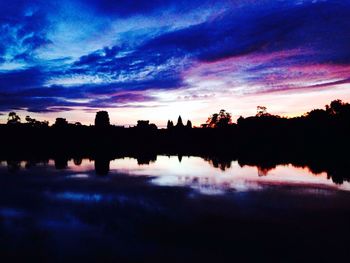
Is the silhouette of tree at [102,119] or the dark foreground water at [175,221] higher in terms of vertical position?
the silhouette of tree at [102,119]

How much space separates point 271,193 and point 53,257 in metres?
16.6

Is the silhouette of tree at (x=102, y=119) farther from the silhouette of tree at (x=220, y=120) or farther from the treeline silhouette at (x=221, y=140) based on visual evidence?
the silhouette of tree at (x=220, y=120)

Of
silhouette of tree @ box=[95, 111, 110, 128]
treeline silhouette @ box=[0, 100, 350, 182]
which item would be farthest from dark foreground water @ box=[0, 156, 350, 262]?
silhouette of tree @ box=[95, 111, 110, 128]

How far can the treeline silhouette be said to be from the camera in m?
64.2

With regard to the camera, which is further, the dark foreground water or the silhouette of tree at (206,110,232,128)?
the silhouette of tree at (206,110,232,128)

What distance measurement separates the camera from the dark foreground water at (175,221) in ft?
41.7

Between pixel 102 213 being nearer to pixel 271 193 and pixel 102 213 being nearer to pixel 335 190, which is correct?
pixel 271 193

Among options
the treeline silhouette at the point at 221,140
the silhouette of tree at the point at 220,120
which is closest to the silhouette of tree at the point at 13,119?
the treeline silhouette at the point at 221,140

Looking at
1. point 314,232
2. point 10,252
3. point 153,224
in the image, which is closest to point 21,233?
point 10,252

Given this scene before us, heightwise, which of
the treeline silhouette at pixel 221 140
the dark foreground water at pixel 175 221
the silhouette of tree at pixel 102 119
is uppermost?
the silhouette of tree at pixel 102 119

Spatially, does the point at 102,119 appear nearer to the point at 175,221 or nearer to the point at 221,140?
the point at 221,140

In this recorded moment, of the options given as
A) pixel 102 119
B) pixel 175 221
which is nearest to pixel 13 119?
pixel 102 119

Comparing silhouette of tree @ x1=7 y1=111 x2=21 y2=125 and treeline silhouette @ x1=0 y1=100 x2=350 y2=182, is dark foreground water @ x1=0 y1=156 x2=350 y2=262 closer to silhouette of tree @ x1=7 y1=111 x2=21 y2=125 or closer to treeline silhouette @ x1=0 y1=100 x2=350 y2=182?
A: treeline silhouette @ x1=0 y1=100 x2=350 y2=182

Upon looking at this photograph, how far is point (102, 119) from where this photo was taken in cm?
14500
